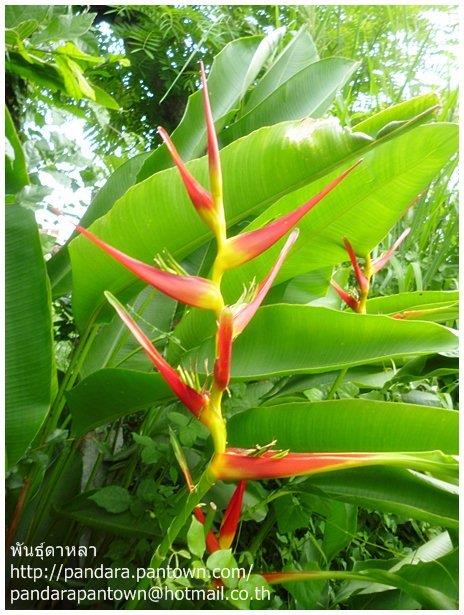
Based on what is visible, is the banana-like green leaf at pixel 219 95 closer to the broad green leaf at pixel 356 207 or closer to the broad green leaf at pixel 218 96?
the broad green leaf at pixel 218 96

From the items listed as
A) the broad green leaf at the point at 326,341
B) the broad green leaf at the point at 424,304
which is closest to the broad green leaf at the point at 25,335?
the broad green leaf at the point at 326,341

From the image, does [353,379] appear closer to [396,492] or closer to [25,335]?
[396,492]

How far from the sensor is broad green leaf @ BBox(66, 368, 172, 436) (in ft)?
1.70

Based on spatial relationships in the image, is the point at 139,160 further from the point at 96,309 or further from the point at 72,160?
the point at 96,309

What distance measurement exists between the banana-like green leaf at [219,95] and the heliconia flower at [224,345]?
0.40 metres

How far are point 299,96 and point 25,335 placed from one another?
437 millimetres

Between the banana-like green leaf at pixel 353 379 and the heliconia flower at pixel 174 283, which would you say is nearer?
the heliconia flower at pixel 174 283

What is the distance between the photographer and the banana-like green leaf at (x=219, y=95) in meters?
0.70

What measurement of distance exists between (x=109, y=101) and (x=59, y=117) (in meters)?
0.08

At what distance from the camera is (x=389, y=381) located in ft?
2.19

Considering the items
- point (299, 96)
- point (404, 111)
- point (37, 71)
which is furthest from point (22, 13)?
point (404, 111)

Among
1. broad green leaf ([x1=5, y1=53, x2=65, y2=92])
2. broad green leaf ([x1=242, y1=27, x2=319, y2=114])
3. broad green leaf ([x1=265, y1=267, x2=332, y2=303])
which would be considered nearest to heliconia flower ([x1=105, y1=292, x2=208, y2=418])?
broad green leaf ([x1=265, y1=267, x2=332, y2=303])

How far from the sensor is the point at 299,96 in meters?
0.73

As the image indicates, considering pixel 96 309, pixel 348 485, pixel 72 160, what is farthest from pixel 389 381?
pixel 72 160
